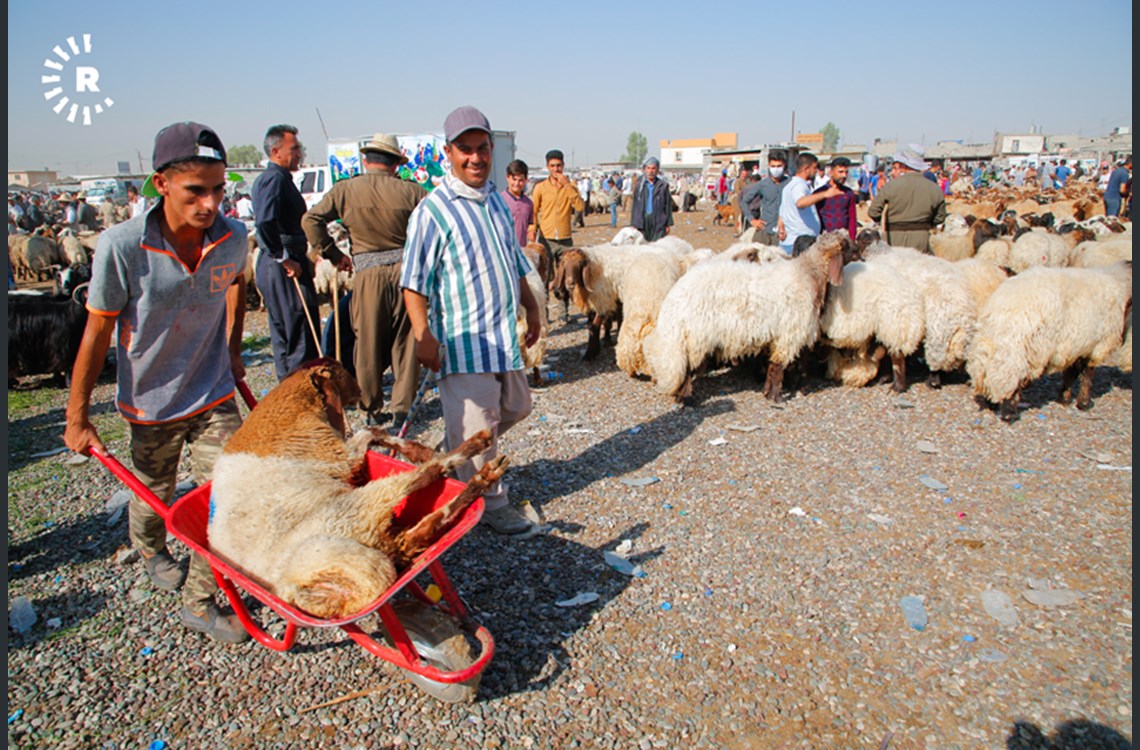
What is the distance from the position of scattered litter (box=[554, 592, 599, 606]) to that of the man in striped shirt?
0.75 meters

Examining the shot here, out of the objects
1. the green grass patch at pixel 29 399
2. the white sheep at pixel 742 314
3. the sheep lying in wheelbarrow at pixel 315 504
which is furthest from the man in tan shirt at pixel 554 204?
the sheep lying in wheelbarrow at pixel 315 504

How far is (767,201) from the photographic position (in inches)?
445

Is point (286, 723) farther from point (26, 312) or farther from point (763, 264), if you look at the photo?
point (26, 312)

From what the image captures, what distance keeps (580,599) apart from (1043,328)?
5.06 metres

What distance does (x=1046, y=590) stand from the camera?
3492 millimetres

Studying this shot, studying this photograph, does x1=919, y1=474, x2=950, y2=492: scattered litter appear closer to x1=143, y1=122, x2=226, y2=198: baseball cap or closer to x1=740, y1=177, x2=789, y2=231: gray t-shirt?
x1=143, y1=122, x2=226, y2=198: baseball cap

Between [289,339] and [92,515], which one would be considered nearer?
[92,515]

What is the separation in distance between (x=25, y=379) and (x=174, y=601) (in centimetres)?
738

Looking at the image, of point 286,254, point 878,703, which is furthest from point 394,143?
point 878,703

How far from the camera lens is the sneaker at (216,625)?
3107 millimetres

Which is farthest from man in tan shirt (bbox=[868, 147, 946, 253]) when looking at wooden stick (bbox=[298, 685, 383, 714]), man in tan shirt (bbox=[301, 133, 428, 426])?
wooden stick (bbox=[298, 685, 383, 714])

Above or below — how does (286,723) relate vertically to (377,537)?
below

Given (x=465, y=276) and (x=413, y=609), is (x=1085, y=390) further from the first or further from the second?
(x=413, y=609)

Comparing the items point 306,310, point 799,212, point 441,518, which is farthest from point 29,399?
point 799,212
